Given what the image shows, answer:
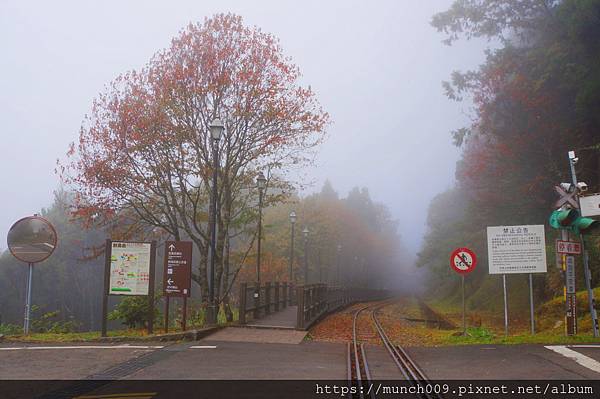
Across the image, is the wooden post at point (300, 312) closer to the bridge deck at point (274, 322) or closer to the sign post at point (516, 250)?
the bridge deck at point (274, 322)

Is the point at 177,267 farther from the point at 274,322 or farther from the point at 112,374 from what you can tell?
the point at 112,374

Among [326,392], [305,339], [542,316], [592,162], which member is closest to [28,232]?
[305,339]

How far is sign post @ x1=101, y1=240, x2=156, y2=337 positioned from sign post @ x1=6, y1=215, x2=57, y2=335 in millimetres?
1797

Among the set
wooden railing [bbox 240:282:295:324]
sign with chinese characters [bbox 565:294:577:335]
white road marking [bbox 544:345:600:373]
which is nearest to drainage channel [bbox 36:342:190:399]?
wooden railing [bbox 240:282:295:324]

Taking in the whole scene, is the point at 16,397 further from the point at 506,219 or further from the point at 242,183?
the point at 506,219

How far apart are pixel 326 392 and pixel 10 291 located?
6688cm

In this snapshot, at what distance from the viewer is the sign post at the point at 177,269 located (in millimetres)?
14789

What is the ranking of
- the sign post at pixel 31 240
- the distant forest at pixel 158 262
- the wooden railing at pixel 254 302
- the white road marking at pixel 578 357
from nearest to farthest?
1. the white road marking at pixel 578 357
2. the sign post at pixel 31 240
3. the wooden railing at pixel 254 302
4. the distant forest at pixel 158 262

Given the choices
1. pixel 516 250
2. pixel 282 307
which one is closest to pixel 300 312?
pixel 516 250

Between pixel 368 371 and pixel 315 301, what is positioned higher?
pixel 315 301

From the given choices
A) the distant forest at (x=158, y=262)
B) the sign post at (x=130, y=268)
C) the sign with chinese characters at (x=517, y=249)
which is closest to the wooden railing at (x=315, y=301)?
the sign post at (x=130, y=268)

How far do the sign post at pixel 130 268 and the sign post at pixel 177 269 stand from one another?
0.49m

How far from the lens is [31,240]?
14.9 m

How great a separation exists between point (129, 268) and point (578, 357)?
408 inches
